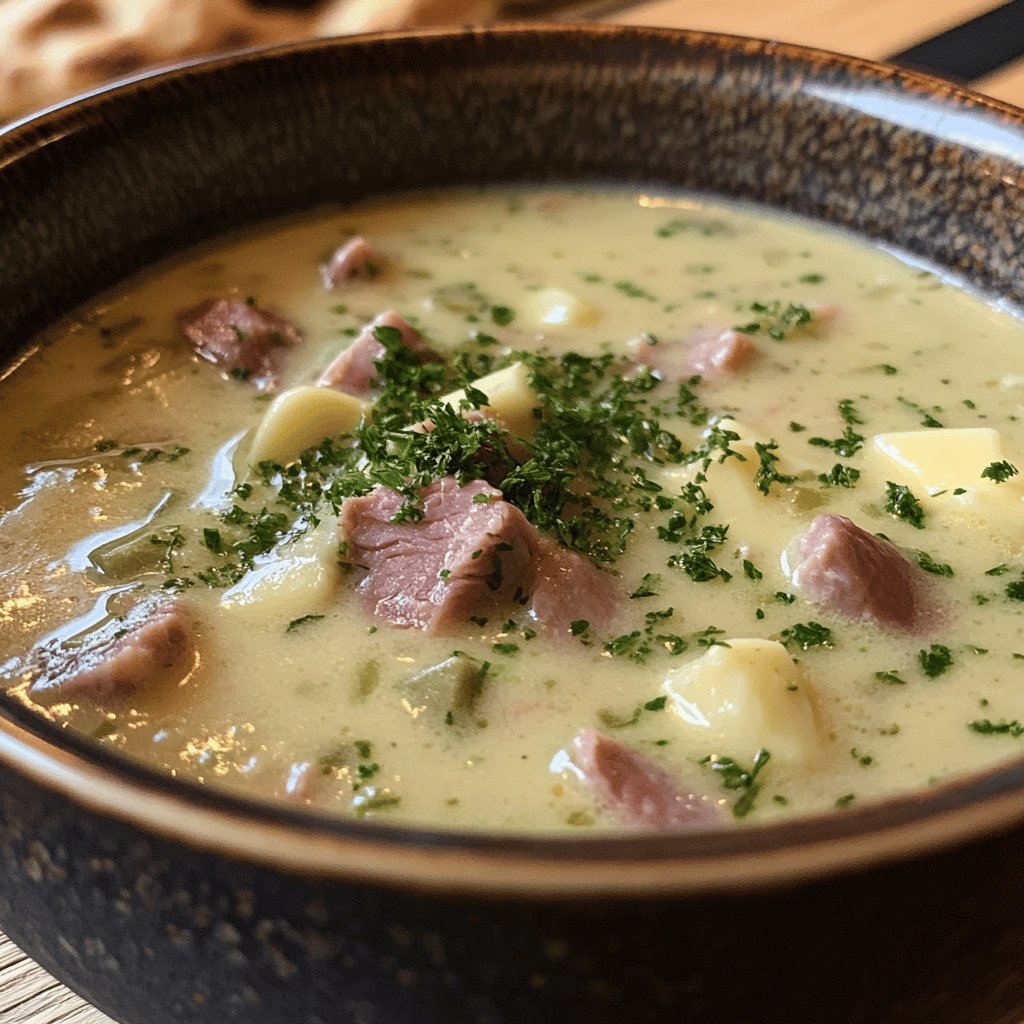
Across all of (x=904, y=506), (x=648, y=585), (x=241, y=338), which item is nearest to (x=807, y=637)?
(x=648, y=585)

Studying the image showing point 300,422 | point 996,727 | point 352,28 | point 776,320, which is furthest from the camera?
point 352,28

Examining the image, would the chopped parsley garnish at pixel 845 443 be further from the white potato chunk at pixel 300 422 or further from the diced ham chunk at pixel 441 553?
the white potato chunk at pixel 300 422

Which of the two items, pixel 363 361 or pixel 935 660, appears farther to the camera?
pixel 363 361

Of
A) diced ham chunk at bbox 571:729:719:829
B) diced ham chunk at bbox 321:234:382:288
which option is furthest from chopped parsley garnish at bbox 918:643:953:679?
diced ham chunk at bbox 321:234:382:288

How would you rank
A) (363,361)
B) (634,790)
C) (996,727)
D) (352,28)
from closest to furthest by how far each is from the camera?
(634,790)
(996,727)
(363,361)
(352,28)

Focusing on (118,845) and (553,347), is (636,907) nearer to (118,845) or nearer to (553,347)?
(118,845)

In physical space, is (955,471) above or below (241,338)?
below

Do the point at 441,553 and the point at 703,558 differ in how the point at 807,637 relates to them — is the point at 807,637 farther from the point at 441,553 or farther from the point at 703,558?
the point at 441,553
